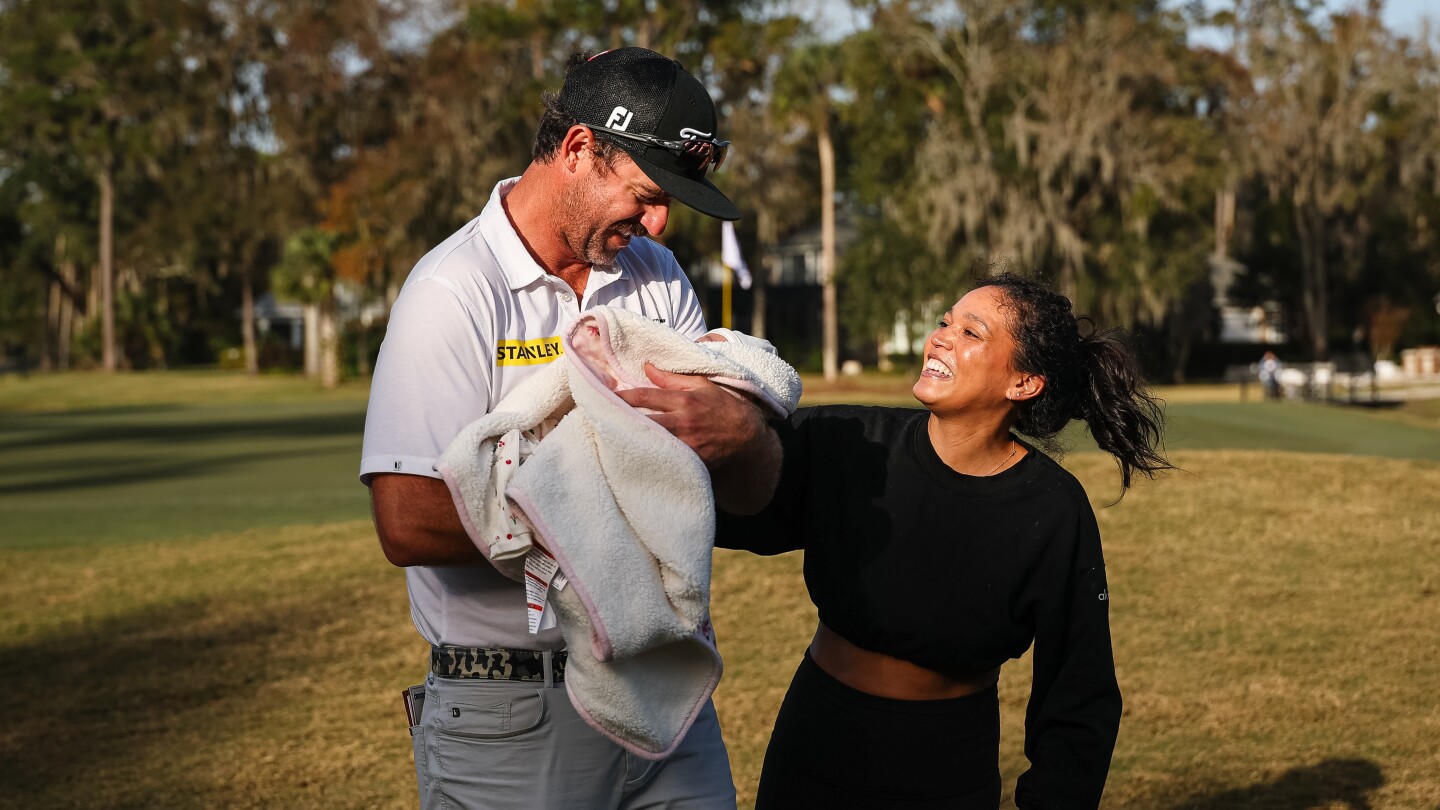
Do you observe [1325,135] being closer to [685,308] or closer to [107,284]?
[107,284]

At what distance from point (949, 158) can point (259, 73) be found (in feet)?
99.5

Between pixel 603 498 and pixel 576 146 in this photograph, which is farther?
pixel 576 146

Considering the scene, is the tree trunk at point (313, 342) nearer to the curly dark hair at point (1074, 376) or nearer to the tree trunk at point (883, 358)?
the tree trunk at point (883, 358)

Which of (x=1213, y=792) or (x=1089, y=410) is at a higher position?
(x=1089, y=410)

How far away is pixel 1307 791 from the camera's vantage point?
20.4 feet

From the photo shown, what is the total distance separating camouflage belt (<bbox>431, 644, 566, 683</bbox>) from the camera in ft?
9.43

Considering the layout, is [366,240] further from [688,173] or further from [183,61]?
[688,173]

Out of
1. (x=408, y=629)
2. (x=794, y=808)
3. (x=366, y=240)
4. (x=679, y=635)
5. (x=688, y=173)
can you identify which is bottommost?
(x=408, y=629)

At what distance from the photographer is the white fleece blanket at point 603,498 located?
7.65 feet

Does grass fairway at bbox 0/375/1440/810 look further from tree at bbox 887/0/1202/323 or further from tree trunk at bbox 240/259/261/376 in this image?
tree trunk at bbox 240/259/261/376

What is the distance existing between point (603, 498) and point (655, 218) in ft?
2.66

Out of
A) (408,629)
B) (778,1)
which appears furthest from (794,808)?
(778,1)

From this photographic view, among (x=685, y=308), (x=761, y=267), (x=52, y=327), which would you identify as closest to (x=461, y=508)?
(x=685, y=308)

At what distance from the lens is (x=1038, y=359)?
3482 mm
